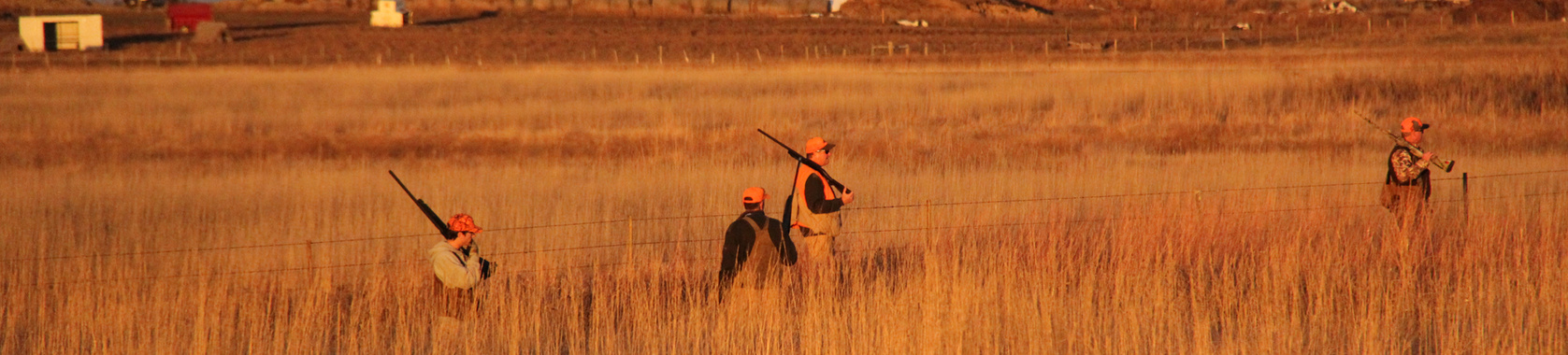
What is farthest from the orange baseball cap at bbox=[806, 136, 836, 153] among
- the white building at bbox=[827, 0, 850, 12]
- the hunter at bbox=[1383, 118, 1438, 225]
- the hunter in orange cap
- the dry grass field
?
the white building at bbox=[827, 0, 850, 12]

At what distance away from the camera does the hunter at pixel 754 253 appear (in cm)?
779

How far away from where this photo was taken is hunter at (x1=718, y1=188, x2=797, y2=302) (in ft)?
25.6

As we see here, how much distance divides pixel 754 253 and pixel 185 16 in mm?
63500

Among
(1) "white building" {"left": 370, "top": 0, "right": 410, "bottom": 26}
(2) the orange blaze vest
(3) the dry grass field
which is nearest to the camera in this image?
(3) the dry grass field

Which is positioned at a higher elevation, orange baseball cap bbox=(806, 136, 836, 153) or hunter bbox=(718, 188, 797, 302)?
orange baseball cap bbox=(806, 136, 836, 153)

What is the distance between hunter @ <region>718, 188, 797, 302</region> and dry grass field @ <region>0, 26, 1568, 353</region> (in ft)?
0.58

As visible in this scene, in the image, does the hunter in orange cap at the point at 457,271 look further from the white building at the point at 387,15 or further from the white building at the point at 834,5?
the white building at the point at 834,5

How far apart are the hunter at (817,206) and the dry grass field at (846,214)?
1.03 ft

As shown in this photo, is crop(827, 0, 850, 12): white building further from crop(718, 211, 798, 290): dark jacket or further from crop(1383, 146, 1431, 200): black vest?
crop(718, 211, 798, 290): dark jacket

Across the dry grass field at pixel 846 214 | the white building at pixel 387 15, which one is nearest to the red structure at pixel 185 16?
the white building at pixel 387 15

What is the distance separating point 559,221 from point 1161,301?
255 inches

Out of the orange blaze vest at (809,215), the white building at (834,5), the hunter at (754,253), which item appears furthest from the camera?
the white building at (834,5)

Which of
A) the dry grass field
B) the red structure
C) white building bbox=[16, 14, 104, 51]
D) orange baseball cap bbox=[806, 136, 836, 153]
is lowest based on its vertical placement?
the dry grass field

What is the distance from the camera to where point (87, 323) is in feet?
27.0
